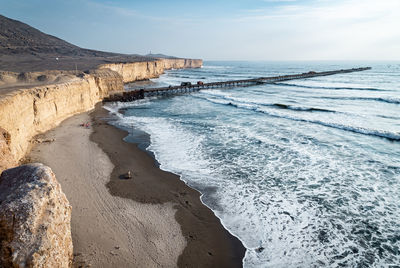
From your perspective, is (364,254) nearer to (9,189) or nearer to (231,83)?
(9,189)

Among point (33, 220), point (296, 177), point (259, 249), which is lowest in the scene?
point (259, 249)

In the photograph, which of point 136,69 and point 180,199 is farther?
point 136,69

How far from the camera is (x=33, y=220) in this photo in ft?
15.4

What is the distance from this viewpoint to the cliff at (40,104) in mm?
11148

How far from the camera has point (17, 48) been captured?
66688 millimetres

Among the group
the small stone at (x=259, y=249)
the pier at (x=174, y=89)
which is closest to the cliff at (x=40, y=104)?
the pier at (x=174, y=89)

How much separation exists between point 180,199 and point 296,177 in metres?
6.12

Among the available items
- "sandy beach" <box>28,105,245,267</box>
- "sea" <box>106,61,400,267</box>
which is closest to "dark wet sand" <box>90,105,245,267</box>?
"sandy beach" <box>28,105,245,267</box>

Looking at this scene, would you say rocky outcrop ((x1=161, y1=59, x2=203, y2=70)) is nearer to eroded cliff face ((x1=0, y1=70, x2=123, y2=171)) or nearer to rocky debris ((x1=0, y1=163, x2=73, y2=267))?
eroded cliff face ((x1=0, y1=70, x2=123, y2=171))

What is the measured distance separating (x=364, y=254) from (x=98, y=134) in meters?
16.8

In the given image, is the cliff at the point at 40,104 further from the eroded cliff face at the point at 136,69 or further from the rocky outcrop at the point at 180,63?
the rocky outcrop at the point at 180,63

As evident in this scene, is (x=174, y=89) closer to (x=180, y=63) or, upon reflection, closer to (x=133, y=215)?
(x=133, y=215)

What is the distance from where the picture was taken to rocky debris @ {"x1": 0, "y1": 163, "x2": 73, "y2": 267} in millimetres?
4410

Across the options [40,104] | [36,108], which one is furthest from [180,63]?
[36,108]
